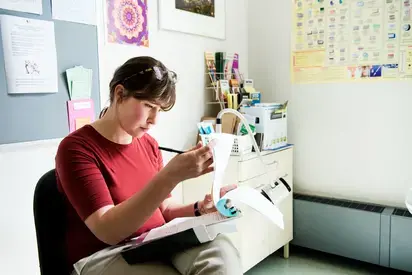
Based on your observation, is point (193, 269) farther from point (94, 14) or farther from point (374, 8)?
point (374, 8)

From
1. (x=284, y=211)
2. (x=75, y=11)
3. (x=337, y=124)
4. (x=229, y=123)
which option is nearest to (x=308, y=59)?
(x=337, y=124)

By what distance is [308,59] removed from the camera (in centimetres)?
250

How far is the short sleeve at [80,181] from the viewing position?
3.28ft

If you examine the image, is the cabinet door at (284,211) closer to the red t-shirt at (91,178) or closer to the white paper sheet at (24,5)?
the red t-shirt at (91,178)

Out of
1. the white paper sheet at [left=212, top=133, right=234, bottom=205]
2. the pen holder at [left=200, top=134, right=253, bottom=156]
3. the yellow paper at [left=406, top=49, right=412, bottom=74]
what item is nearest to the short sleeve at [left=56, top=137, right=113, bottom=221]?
the white paper sheet at [left=212, top=133, right=234, bottom=205]

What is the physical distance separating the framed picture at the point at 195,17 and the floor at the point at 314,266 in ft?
4.67

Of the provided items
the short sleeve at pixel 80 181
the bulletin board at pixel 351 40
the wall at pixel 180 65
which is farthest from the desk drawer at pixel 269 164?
the short sleeve at pixel 80 181

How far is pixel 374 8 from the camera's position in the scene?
225 centimetres

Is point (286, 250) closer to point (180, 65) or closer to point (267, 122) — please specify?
point (267, 122)

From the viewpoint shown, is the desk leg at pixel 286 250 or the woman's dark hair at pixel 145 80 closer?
the woman's dark hair at pixel 145 80

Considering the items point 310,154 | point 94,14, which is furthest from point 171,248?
point 310,154

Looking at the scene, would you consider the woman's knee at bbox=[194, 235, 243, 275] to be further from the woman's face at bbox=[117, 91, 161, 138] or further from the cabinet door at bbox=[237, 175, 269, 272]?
the cabinet door at bbox=[237, 175, 269, 272]

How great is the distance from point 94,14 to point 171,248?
44.2 inches

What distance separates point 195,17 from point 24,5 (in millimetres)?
1036
